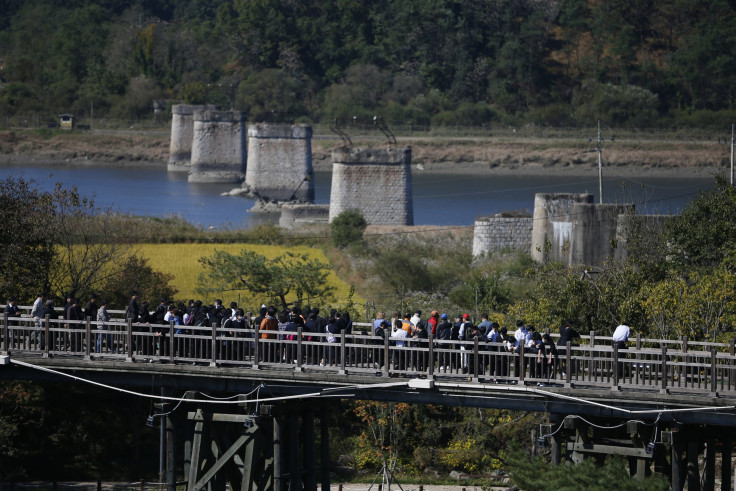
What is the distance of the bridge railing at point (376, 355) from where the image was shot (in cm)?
2134

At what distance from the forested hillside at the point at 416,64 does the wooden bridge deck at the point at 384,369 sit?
104772 mm

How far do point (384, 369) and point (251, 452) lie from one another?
8.69 ft

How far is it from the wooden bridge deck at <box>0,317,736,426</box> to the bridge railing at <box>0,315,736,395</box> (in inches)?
0.9

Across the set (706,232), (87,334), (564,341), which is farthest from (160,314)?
(706,232)

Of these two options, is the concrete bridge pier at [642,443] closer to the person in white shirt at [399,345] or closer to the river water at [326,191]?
the person in white shirt at [399,345]

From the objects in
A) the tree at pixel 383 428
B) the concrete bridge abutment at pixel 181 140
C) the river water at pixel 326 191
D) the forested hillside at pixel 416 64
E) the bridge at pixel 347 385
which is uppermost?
the forested hillside at pixel 416 64

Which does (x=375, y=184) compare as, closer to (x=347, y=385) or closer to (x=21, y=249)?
(x=21, y=249)

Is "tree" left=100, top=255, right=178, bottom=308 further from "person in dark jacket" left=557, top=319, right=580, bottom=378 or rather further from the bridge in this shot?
"person in dark jacket" left=557, top=319, right=580, bottom=378

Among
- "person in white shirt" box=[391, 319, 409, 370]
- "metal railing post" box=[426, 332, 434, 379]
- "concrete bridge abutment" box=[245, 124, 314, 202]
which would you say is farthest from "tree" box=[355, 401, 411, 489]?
"concrete bridge abutment" box=[245, 124, 314, 202]

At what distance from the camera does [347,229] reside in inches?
2394

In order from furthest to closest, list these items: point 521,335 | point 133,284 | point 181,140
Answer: point 181,140
point 133,284
point 521,335

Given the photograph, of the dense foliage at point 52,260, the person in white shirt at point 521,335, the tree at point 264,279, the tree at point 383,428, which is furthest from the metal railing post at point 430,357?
the tree at point 264,279

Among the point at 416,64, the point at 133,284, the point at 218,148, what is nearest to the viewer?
the point at 133,284

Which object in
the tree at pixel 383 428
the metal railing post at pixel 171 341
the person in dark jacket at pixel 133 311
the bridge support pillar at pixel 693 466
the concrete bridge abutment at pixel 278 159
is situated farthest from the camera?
the concrete bridge abutment at pixel 278 159
